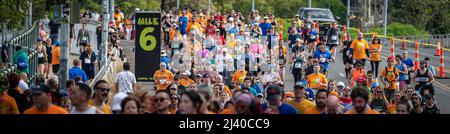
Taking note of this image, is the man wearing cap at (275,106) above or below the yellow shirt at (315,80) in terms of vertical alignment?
above

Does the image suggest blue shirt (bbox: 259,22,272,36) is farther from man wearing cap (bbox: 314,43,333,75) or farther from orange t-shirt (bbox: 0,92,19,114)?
orange t-shirt (bbox: 0,92,19,114)

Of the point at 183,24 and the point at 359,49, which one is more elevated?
the point at 183,24

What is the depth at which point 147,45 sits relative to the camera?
3228 cm

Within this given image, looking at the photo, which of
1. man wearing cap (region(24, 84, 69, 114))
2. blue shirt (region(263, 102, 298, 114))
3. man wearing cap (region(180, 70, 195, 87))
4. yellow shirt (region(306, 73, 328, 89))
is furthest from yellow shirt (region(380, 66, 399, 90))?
man wearing cap (region(24, 84, 69, 114))

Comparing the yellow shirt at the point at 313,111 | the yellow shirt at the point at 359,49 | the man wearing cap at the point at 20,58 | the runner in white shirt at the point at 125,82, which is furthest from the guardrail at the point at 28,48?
the yellow shirt at the point at 313,111

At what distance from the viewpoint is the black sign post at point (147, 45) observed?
31609 millimetres

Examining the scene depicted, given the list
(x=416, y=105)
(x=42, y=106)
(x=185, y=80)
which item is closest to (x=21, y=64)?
(x=185, y=80)

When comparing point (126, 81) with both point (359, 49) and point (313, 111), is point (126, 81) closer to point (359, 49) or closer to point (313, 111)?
point (313, 111)

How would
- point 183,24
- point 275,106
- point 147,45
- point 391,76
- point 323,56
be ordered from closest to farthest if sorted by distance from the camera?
point 275,106 < point 391,76 < point 147,45 < point 323,56 < point 183,24

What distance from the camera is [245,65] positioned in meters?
36.2

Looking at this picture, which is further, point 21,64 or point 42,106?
point 21,64

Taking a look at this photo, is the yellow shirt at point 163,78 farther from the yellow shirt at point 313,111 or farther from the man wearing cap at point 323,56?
the yellow shirt at point 313,111

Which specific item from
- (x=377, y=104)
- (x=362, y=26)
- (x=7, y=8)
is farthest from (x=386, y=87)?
(x=362, y=26)
